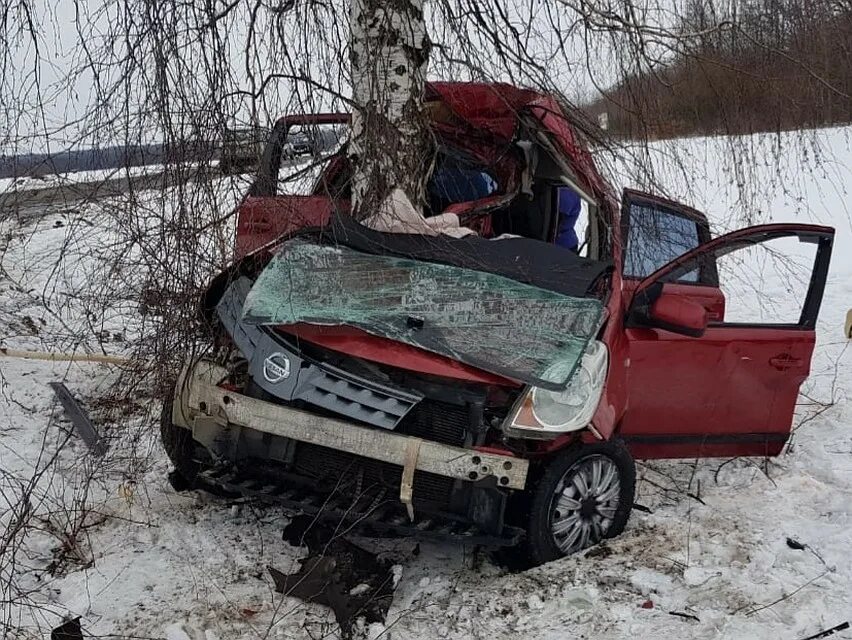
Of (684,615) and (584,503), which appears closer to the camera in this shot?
(684,615)

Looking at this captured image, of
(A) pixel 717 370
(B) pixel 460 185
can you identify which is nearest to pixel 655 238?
(A) pixel 717 370

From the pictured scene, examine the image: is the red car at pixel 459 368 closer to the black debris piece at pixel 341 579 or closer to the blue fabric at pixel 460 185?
the black debris piece at pixel 341 579

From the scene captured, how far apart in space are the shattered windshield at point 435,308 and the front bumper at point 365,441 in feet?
1.20

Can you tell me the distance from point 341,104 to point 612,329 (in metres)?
1.69

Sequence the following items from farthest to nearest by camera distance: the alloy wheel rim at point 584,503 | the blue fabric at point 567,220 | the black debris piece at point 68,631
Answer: the blue fabric at point 567,220
the alloy wheel rim at point 584,503
the black debris piece at point 68,631

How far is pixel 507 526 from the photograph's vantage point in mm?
3277

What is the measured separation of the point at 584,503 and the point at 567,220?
2392 millimetres

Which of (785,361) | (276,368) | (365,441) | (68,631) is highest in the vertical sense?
(785,361)

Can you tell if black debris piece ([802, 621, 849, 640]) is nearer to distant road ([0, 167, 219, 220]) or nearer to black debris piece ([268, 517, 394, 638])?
black debris piece ([268, 517, 394, 638])

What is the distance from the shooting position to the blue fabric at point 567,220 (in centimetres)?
520

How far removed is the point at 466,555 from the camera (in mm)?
3619

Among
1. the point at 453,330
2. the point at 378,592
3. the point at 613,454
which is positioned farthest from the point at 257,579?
the point at 613,454

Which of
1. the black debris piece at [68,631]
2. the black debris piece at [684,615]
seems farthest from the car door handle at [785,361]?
the black debris piece at [68,631]

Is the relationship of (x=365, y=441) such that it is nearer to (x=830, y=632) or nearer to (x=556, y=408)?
(x=556, y=408)
